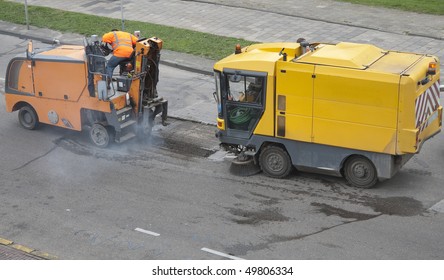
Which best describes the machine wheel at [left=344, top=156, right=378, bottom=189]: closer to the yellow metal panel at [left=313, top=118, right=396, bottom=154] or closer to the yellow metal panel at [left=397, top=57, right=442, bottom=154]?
the yellow metal panel at [left=313, top=118, right=396, bottom=154]

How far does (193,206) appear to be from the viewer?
14.5 m

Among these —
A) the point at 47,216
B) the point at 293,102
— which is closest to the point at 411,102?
the point at 293,102

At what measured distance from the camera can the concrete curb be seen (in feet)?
42.1

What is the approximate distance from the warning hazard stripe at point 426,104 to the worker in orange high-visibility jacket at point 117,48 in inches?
245

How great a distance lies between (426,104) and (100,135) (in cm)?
690

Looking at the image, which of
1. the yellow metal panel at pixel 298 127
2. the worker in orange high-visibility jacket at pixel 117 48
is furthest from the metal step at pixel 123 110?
the yellow metal panel at pixel 298 127

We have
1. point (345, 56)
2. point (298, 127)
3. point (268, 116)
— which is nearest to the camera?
point (345, 56)

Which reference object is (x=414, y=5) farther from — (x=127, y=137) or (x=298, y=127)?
(x=298, y=127)

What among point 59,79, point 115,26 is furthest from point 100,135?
point 115,26

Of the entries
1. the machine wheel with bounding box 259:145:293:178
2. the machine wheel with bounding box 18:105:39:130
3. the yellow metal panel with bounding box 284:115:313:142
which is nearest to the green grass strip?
the machine wheel with bounding box 18:105:39:130

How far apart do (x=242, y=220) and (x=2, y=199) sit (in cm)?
460

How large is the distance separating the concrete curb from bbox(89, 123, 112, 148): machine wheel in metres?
4.38

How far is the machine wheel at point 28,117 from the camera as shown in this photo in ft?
60.1
